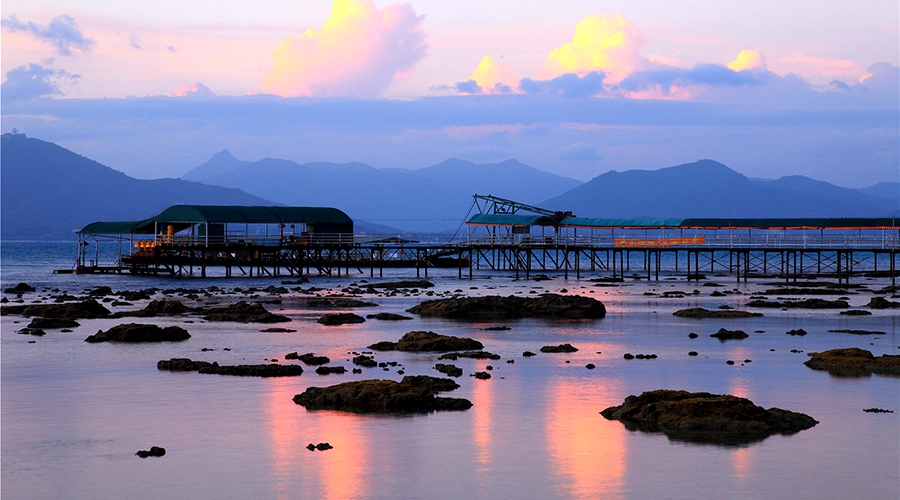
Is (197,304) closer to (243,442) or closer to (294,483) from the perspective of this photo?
(243,442)

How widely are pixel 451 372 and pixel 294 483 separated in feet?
42.9

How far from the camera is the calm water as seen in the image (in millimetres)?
19078

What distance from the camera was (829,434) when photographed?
23.4 meters

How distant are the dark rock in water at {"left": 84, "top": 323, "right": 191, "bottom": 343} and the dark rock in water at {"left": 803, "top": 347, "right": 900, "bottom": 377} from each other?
78.0ft

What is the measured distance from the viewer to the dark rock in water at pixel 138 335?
41.5m

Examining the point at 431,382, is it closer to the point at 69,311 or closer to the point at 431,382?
the point at 431,382

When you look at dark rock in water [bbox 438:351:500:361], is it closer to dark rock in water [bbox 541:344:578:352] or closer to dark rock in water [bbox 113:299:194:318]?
dark rock in water [bbox 541:344:578:352]

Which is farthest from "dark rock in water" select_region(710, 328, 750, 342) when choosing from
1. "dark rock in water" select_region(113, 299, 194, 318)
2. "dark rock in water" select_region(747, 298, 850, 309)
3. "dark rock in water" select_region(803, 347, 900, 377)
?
"dark rock in water" select_region(113, 299, 194, 318)

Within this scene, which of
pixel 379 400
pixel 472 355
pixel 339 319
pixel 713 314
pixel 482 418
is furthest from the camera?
pixel 713 314

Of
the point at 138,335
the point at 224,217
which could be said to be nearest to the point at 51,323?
the point at 138,335

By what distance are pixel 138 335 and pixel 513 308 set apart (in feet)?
68.1

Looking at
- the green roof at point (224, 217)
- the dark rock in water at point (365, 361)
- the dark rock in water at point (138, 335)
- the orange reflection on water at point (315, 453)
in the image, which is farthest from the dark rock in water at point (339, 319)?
the green roof at point (224, 217)

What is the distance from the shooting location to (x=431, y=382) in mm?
28922

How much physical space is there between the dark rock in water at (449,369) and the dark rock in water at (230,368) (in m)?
4.22
